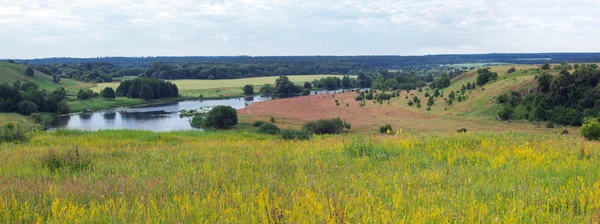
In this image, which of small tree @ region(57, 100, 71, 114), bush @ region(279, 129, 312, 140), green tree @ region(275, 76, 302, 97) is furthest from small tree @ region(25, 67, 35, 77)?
bush @ region(279, 129, 312, 140)

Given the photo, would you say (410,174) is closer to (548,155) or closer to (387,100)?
(548,155)

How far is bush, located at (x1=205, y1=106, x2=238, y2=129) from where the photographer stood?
186ft

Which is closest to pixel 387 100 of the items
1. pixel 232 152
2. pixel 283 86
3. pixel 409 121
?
pixel 409 121

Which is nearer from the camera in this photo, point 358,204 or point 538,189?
point 358,204

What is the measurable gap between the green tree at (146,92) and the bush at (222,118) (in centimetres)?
5668

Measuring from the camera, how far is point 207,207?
15.8 ft

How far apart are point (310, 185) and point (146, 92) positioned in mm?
110073

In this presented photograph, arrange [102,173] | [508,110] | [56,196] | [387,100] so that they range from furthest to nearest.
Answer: [387,100] < [508,110] < [102,173] < [56,196]

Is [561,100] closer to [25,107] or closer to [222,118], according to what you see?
[222,118]

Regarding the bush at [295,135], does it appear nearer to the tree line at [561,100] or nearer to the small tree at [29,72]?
the tree line at [561,100]

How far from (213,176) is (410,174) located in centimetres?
314

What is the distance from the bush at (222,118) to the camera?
186ft

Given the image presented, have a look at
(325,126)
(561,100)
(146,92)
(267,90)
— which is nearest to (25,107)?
(146,92)

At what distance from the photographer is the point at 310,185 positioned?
19.4 feet
